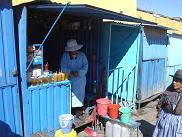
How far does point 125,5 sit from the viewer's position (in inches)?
344

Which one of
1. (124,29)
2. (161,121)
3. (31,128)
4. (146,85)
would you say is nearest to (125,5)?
(124,29)

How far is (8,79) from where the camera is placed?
185 inches

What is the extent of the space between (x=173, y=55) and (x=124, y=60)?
4132 millimetres

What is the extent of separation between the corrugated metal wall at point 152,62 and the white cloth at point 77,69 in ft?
9.01

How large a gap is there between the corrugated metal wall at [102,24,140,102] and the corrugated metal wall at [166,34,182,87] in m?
3.23

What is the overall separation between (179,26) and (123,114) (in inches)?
432

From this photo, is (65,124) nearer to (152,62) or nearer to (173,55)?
(152,62)

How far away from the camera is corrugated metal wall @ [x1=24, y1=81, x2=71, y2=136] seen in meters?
5.19

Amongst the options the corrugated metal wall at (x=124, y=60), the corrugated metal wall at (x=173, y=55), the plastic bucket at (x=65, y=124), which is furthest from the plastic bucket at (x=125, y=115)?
the corrugated metal wall at (x=173, y=55)

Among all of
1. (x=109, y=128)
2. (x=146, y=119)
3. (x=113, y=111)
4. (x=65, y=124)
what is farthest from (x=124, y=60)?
(x=65, y=124)

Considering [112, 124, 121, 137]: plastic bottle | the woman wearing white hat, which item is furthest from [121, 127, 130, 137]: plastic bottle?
the woman wearing white hat

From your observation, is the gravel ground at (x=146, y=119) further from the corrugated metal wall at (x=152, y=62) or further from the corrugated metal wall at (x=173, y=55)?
the corrugated metal wall at (x=173, y=55)

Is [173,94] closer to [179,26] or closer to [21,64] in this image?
[21,64]

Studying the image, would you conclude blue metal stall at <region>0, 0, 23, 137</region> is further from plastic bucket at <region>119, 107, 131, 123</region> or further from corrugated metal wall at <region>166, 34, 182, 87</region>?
corrugated metal wall at <region>166, 34, 182, 87</region>
